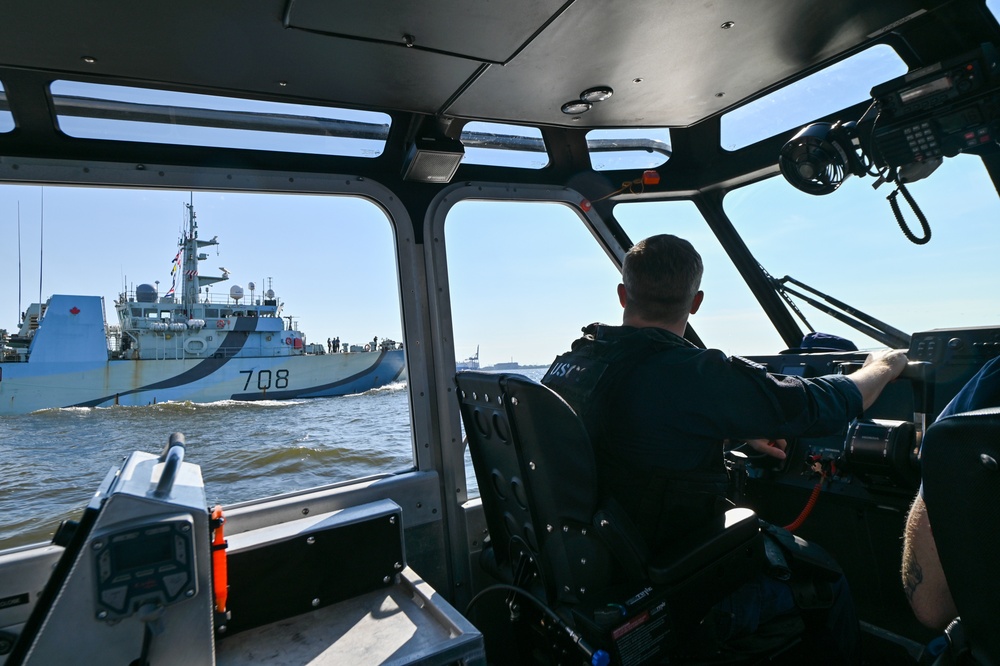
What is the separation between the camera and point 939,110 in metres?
1.84

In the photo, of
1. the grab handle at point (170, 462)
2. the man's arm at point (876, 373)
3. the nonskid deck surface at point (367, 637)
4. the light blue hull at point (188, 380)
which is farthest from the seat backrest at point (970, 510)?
the light blue hull at point (188, 380)

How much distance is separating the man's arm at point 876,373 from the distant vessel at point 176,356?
420cm

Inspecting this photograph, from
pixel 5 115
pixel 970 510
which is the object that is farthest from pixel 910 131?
pixel 5 115

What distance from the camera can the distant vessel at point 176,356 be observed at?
5.24 m

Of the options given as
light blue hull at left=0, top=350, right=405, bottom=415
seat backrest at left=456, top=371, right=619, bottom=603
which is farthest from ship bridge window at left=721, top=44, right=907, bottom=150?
light blue hull at left=0, top=350, right=405, bottom=415

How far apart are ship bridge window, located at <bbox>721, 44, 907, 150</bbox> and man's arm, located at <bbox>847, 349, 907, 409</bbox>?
993 millimetres

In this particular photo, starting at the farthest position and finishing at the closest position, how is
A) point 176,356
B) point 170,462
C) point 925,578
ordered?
point 176,356, point 170,462, point 925,578

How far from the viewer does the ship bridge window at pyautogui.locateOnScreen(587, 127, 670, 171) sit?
277 centimetres

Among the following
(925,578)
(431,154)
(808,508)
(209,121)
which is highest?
(209,121)

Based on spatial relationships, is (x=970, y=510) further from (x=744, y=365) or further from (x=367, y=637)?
(x=367, y=637)

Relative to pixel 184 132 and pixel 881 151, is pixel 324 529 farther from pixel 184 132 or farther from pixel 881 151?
pixel 881 151

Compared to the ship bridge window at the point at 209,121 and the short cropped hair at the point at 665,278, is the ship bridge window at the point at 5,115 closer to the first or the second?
the ship bridge window at the point at 209,121

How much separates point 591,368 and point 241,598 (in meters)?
1.18

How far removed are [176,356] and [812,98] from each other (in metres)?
12.8
